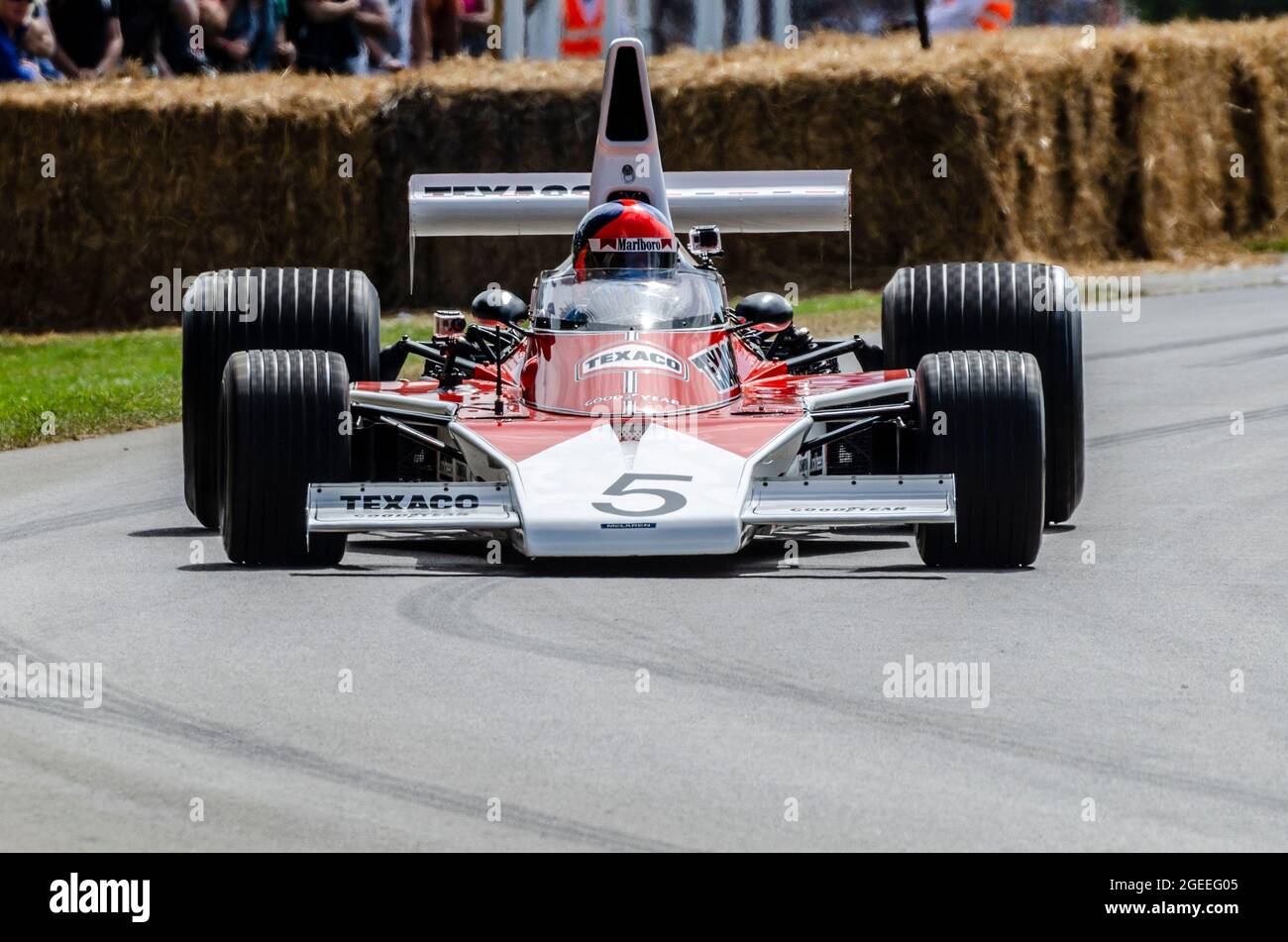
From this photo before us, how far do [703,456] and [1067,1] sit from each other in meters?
23.7

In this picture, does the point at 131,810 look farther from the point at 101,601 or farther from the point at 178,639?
the point at 101,601

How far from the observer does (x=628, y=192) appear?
40.7 ft

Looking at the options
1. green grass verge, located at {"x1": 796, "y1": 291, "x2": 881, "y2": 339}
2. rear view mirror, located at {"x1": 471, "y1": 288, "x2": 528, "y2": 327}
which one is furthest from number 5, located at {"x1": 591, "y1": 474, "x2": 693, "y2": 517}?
green grass verge, located at {"x1": 796, "y1": 291, "x2": 881, "y2": 339}

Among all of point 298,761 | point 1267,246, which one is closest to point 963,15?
point 1267,246

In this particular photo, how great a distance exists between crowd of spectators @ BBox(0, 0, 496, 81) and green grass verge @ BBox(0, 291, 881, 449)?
8.91 feet

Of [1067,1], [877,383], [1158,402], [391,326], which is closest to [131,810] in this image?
[877,383]

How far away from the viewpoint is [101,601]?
8.77m

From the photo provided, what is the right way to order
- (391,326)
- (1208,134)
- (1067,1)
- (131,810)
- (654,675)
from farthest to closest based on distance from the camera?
(1067,1) → (1208,134) → (391,326) → (654,675) → (131,810)

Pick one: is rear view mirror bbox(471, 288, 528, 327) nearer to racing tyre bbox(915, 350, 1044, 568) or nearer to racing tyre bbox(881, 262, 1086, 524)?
racing tyre bbox(881, 262, 1086, 524)

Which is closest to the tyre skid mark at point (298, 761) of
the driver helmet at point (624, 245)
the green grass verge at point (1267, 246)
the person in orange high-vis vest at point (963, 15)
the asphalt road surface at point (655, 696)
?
the asphalt road surface at point (655, 696)

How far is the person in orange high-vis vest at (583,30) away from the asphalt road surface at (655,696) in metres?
14.5

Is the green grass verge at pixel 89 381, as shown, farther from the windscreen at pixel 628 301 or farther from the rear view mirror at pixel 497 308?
the windscreen at pixel 628 301

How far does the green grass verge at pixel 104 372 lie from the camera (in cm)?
1488

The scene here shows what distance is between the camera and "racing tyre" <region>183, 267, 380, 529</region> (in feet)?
35.1
